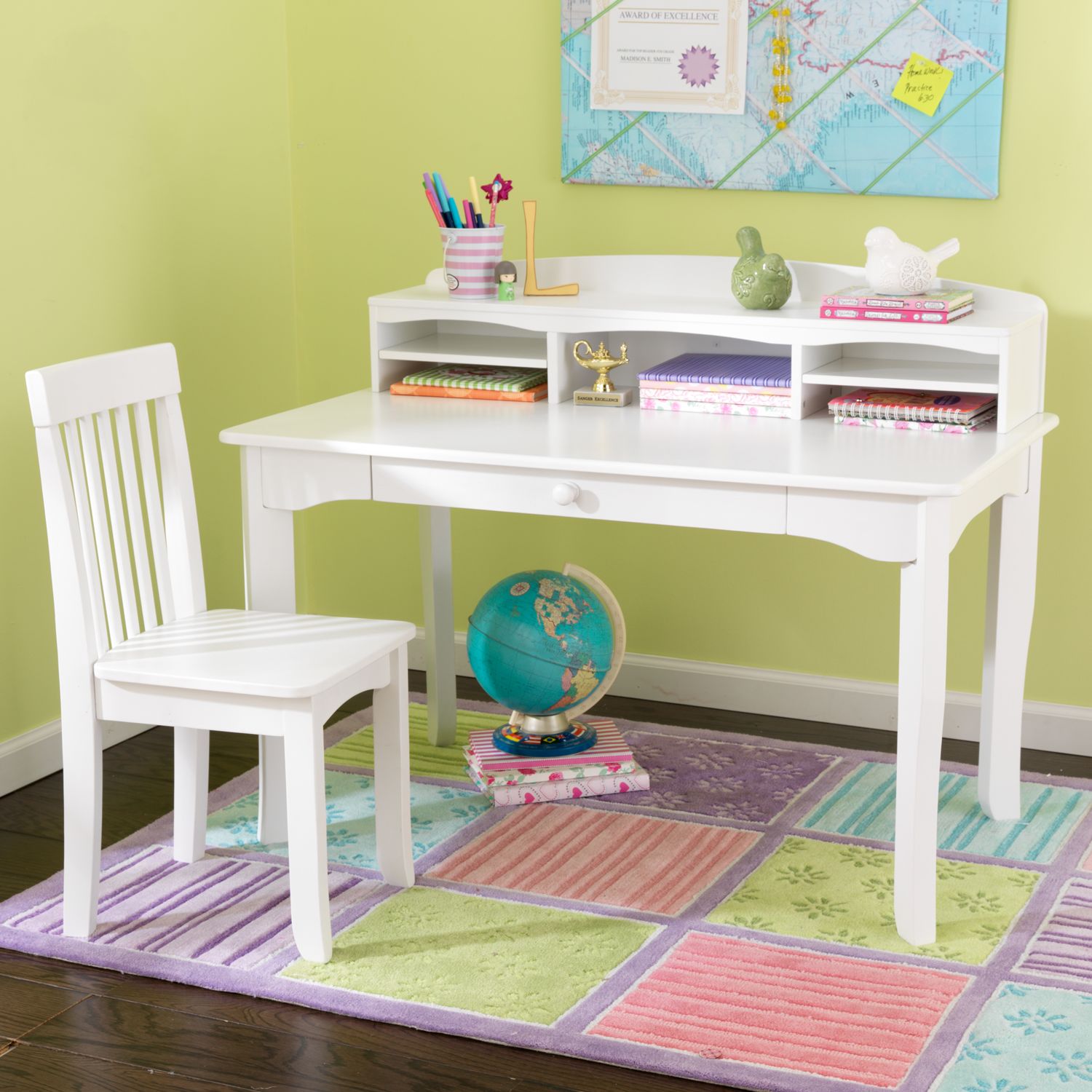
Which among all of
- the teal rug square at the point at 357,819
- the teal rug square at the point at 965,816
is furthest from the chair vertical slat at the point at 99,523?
the teal rug square at the point at 965,816

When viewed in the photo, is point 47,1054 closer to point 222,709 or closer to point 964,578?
point 222,709

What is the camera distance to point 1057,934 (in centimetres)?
228

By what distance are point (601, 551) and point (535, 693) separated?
24.8 inches

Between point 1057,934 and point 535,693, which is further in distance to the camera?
point 535,693

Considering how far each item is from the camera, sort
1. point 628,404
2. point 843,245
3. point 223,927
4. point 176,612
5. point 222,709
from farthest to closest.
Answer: point 843,245 → point 628,404 → point 176,612 → point 223,927 → point 222,709

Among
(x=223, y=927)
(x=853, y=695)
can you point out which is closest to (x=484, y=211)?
(x=853, y=695)

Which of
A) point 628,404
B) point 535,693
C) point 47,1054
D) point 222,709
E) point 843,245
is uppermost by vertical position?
point 843,245

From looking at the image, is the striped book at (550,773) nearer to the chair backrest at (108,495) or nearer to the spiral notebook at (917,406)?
the chair backrest at (108,495)

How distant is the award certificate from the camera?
295 cm

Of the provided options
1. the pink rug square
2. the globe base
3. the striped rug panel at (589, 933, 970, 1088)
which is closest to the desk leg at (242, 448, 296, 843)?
the pink rug square

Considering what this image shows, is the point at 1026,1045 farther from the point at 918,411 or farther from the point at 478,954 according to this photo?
the point at 918,411

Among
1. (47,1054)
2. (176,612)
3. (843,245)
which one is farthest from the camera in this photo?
(843,245)

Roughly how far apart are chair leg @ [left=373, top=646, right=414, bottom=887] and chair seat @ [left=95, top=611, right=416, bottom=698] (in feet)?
0.25

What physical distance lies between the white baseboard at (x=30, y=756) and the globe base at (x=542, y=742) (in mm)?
736
